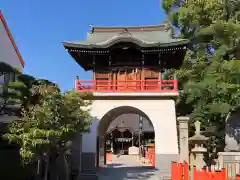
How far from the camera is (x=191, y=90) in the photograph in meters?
20.4

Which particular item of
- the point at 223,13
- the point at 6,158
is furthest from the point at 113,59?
the point at 223,13

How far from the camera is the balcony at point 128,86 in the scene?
16797mm

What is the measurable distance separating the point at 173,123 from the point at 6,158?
9.18 metres

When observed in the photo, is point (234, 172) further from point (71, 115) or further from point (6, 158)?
point (6, 158)

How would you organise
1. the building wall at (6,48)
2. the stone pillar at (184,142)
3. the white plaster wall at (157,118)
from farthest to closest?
1. the building wall at (6,48)
2. the white plaster wall at (157,118)
3. the stone pillar at (184,142)

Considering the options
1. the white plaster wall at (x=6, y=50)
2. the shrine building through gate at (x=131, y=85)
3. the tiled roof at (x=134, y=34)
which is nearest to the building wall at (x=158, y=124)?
the shrine building through gate at (x=131, y=85)

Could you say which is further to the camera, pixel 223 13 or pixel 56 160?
pixel 223 13

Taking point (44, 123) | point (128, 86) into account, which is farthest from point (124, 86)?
point (44, 123)

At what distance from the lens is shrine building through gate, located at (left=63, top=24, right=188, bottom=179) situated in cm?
1617

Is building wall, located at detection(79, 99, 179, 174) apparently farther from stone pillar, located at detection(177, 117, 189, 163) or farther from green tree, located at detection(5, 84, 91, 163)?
green tree, located at detection(5, 84, 91, 163)

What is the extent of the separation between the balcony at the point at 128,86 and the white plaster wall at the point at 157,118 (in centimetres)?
62

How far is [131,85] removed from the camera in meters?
17.8

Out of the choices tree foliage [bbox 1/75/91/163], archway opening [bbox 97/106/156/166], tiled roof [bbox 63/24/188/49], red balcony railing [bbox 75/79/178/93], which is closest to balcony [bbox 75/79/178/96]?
red balcony railing [bbox 75/79/178/93]

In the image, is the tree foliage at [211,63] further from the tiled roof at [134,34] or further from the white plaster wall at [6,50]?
the white plaster wall at [6,50]
